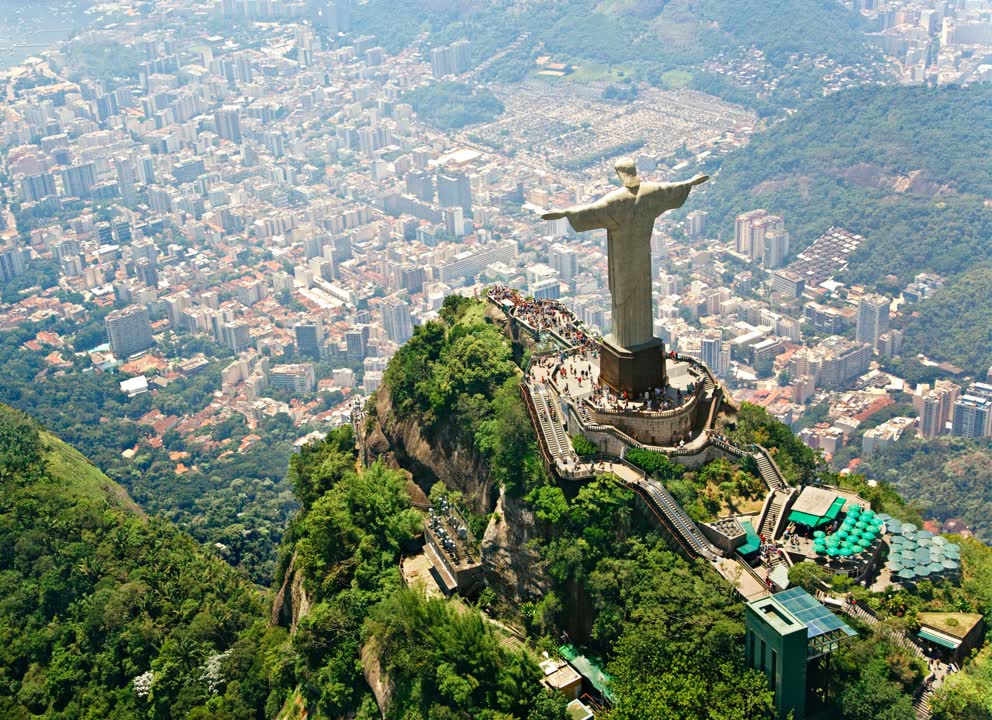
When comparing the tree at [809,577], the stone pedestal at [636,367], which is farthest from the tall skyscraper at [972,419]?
the tree at [809,577]

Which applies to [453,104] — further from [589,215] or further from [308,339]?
[589,215]

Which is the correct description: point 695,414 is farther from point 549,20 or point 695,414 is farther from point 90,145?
point 549,20

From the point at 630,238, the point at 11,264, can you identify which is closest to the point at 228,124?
the point at 11,264

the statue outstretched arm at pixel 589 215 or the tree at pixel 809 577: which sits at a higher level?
the statue outstretched arm at pixel 589 215

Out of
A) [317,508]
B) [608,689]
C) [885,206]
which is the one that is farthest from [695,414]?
[885,206]

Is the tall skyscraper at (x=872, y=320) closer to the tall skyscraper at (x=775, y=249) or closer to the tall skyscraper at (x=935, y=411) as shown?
the tall skyscraper at (x=935, y=411)

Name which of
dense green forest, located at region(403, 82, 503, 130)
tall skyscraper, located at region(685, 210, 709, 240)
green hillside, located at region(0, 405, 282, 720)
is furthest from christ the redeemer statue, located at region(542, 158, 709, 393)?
dense green forest, located at region(403, 82, 503, 130)
